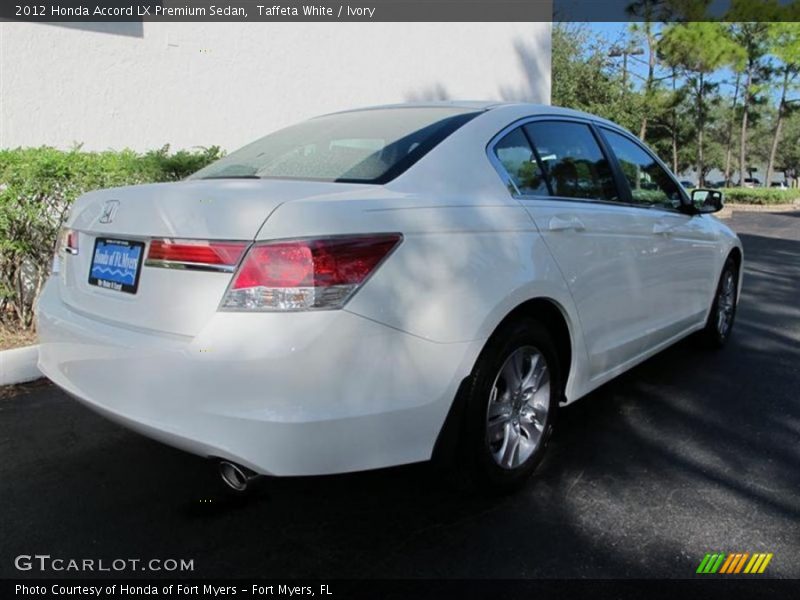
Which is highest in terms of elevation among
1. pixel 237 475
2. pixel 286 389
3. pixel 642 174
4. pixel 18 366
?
pixel 642 174

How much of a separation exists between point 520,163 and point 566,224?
0.34 meters

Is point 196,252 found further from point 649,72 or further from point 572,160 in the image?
point 649,72

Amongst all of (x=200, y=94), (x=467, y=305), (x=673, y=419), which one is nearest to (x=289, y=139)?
(x=467, y=305)

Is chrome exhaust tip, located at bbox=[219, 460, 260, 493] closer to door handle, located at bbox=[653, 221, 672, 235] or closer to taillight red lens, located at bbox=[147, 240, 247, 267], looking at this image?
taillight red lens, located at bbox=[147, 240, 247, 267]

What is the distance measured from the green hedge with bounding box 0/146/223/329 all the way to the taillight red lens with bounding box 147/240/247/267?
3.06m

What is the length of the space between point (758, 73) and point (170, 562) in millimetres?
34473

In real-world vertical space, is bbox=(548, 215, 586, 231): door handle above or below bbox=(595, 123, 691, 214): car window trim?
below

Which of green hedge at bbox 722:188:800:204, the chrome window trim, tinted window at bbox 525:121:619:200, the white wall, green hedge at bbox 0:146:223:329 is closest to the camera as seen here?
the chrome window trim

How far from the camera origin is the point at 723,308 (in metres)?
5.11

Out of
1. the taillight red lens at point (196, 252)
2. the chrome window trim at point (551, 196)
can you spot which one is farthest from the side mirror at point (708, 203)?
the taillight red lens at point (196, 252)

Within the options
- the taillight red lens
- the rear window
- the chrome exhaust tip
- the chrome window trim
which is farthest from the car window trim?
the chrome exhaust tip

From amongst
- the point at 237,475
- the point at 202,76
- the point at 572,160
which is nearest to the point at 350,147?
the point at 572,160

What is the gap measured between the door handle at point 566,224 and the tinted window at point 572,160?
160 mm

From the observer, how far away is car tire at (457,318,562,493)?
253 cm
